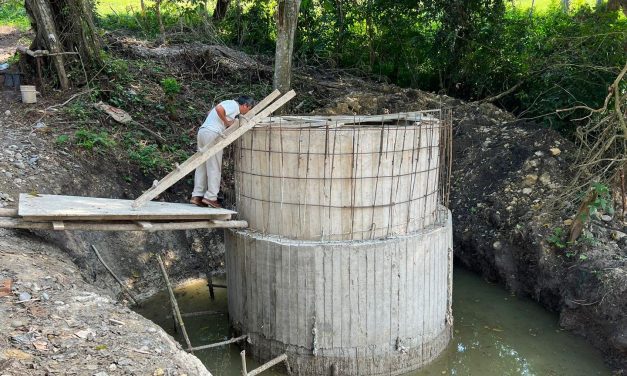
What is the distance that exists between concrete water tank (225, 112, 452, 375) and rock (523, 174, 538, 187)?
3658mm

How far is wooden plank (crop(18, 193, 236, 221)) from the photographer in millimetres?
5602

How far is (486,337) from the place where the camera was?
7723 mm

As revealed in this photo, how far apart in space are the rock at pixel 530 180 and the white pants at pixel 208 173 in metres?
5.82

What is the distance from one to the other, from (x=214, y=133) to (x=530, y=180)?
19.8 feet

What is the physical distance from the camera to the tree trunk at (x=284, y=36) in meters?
9.57

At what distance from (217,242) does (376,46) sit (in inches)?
316

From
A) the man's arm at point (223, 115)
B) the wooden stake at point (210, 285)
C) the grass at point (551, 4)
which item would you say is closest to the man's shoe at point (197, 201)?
the man's arm at point (223, 115)

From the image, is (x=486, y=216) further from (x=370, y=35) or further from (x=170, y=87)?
(x=170, y=87)

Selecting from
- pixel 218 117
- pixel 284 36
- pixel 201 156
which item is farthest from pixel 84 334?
pixel 284 36

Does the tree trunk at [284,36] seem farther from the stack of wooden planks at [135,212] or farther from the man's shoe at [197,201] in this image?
the man's shoe at [197,201]

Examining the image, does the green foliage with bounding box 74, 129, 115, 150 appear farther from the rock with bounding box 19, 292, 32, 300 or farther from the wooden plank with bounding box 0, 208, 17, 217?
the rock with bounding box 19, 292, 32, 300

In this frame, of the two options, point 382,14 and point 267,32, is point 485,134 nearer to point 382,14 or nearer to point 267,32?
point 382,14

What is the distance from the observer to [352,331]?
650 cm

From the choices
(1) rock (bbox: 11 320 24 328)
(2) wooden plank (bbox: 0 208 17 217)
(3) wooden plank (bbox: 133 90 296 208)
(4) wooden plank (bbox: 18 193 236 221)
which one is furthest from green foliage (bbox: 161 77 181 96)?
(1) rock (bbox: 11 320 24 328)
